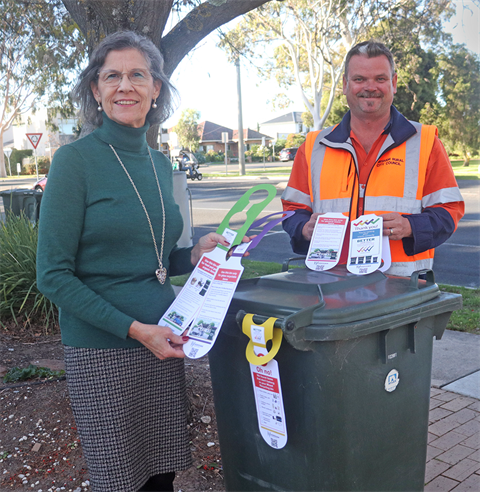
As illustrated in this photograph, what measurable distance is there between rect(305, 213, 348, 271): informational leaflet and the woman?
479mm

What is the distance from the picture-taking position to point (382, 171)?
2.41 m

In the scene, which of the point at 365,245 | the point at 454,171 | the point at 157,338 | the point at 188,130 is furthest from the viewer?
the point at 188,130

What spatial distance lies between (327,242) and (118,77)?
1044 millimetres

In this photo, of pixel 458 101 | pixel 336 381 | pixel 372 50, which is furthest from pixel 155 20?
pixel 458 101

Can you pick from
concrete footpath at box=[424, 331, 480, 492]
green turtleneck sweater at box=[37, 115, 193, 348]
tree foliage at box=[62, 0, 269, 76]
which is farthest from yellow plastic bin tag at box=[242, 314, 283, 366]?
tree foliage at box=[62, 0, 269, 76]

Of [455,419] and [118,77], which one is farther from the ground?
[118,77]

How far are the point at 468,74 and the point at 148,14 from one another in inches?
1288

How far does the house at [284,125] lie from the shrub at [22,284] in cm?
8689

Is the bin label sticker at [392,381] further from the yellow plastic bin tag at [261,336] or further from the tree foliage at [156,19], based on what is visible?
the tree foliage at [156,19]

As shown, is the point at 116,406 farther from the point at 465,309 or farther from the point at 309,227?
the point at 465,309

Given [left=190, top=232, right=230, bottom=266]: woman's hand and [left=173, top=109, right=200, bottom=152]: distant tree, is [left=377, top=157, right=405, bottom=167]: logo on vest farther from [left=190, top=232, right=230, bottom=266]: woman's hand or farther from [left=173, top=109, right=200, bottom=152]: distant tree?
[left=173, top=109, right=200, bottom=152]: distant tree

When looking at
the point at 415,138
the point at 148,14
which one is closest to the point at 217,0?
the point at 148,14

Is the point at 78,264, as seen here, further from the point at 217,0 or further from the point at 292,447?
the point at 217,0

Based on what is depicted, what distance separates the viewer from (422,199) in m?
2.45
